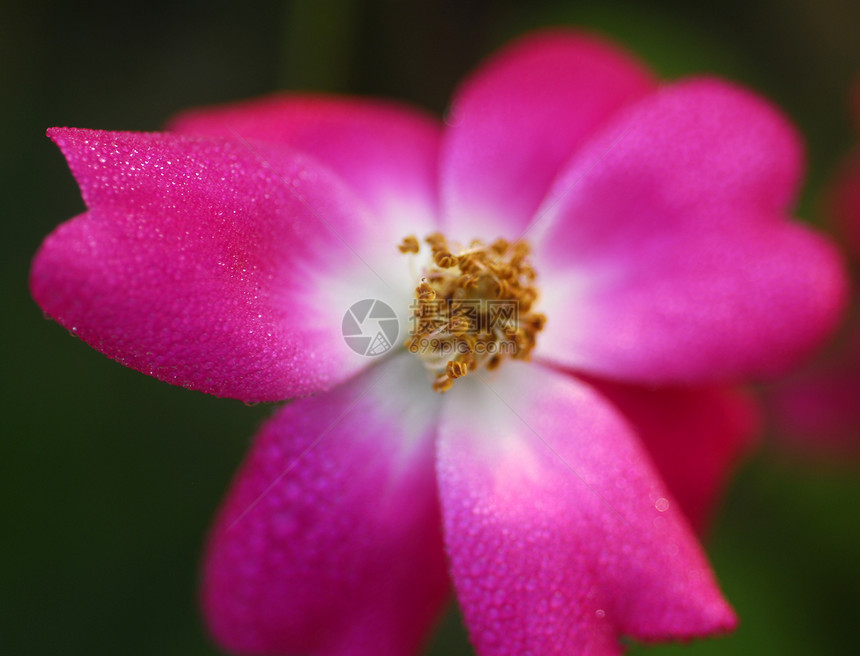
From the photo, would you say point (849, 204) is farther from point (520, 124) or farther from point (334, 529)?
point (334, 529)

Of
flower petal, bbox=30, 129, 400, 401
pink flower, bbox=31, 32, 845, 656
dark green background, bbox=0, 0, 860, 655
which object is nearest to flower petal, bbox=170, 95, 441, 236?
pink flower, bbox=31, 32, 845, 656

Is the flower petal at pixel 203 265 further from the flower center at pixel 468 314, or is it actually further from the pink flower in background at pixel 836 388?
the pink flower in background at pixel 836 388

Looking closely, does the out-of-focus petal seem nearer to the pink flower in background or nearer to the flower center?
the pink flower in background

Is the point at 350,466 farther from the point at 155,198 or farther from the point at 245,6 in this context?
the point at 245,6

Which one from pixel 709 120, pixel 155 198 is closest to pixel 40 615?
pixel 155 198

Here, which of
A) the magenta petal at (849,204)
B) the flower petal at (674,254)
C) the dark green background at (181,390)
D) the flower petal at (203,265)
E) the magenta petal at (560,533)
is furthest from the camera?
the magenta petal at (849,204)

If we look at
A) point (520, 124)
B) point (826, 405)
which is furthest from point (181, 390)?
point (826, 405)

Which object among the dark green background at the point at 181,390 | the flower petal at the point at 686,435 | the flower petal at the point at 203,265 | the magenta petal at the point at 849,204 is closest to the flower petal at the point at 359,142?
the flower petal at the point at 203,265
